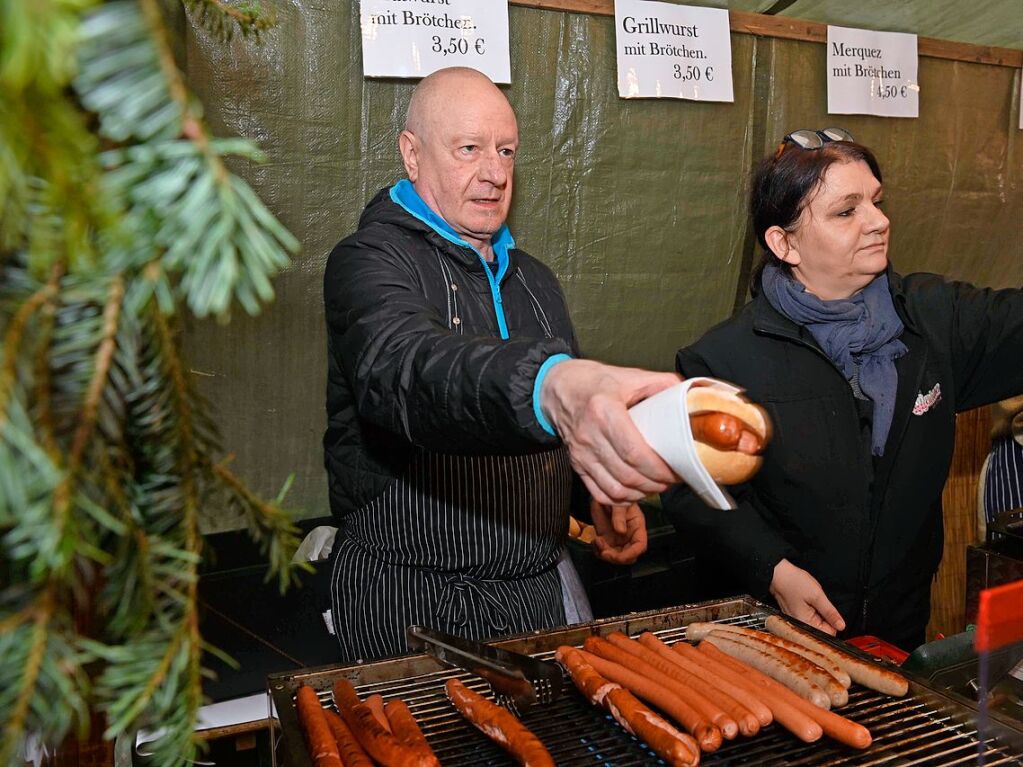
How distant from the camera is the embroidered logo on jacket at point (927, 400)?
2533mm

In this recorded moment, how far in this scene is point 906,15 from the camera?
3574 mm

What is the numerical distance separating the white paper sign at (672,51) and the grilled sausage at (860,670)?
6.93 ft

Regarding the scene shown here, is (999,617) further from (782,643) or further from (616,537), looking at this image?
(616,537)

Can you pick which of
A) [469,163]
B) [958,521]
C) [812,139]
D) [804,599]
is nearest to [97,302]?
[469,163]

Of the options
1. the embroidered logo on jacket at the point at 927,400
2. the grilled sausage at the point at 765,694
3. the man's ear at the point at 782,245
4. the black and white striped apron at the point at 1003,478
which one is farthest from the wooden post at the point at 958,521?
the grilled sausage at the point at 765,694

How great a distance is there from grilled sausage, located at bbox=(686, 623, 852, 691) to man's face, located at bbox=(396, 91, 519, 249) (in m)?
1.10

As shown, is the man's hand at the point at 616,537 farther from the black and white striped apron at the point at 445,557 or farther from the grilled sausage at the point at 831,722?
the grilled sausage at the point at 831,722

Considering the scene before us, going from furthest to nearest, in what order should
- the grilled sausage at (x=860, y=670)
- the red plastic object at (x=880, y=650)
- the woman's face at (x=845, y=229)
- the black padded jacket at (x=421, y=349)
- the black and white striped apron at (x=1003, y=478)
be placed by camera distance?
the black and white striped apron at (x=1003, y=478) < the woman's face at (x=845, y=229) < the red plastic object at (x=880, y=650) < the grilled sausage at (x=860, y=670) < the black padded jacket at (x=421, y=349)

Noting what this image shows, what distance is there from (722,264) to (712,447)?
287 cm

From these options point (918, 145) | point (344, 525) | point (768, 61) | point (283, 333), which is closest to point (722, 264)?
point (768, 61)

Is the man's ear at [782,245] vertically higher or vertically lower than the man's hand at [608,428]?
higher

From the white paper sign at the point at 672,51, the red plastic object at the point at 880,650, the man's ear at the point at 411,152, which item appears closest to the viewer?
the red plastic object at the point at 880,650

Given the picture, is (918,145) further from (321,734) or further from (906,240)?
(321,734)

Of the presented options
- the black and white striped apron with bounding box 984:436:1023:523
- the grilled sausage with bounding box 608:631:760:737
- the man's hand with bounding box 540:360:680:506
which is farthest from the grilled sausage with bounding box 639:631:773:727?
the black and white striped apron with bounding box 984:436:1023:523
